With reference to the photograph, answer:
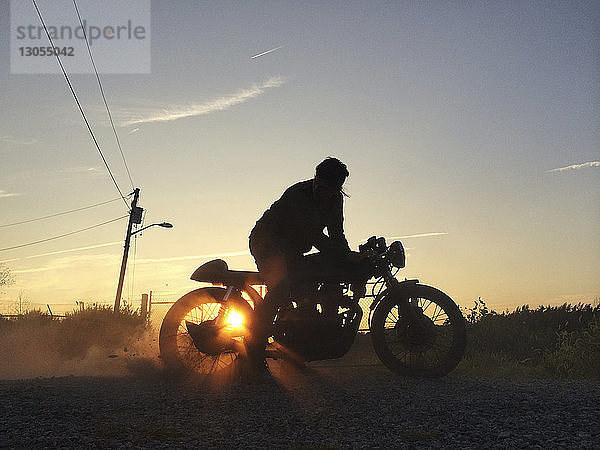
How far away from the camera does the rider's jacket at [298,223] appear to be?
275 inches

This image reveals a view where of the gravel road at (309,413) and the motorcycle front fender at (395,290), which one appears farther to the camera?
the motorcycle front fender at (395,290)

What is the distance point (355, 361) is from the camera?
454 inches

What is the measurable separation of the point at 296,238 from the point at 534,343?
7.31 meters

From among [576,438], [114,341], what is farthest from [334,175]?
[114,341]

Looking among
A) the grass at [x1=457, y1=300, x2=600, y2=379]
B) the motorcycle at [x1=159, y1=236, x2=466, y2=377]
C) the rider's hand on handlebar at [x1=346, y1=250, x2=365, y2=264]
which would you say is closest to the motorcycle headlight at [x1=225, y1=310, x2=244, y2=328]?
the motorcycle at [x1=159, y1=236, x2=466, y2=377]

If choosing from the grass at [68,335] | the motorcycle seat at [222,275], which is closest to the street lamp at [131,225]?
the grass at [68,335]

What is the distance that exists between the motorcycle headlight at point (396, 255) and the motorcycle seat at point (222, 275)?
149 cm

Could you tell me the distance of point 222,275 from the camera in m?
7.30

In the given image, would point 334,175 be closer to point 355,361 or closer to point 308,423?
point 308,423

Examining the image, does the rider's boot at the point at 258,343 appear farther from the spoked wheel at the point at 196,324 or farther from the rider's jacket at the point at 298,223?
the rider's jacket at the point at 298,223

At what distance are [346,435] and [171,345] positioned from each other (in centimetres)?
314

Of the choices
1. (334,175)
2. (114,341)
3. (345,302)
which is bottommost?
(114,341)

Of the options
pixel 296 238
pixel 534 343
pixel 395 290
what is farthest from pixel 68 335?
pixel 395 290

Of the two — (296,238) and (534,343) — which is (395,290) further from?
(534,343)
